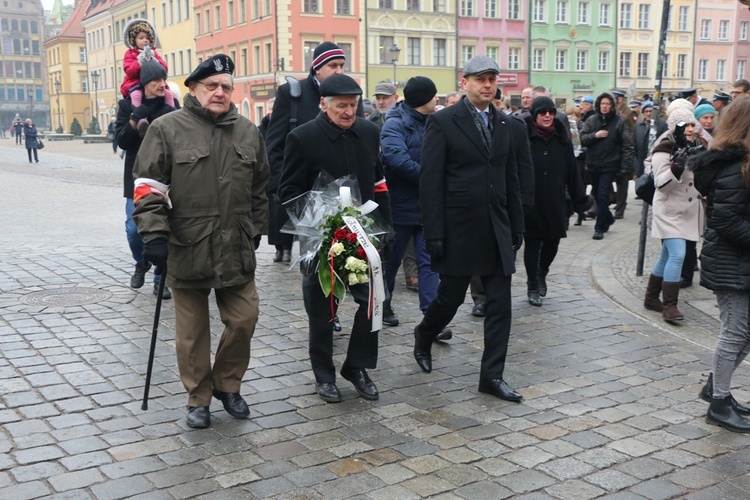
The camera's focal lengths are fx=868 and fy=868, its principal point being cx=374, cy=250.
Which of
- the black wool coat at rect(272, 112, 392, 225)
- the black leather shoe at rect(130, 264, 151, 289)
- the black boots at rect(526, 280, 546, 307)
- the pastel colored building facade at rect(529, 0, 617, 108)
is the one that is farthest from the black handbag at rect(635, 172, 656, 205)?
the pastel colored building facade at rect(529, 0, 617, 108)

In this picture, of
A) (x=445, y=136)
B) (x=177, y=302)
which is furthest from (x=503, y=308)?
(x=177, y=302)

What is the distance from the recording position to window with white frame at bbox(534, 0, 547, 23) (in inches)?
2502

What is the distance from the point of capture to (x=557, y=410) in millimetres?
5461

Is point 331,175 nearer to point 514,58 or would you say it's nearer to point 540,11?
point 514,58

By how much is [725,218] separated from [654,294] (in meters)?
3.39

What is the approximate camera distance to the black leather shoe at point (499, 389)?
5.60 meters

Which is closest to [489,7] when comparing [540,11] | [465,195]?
[540,11]

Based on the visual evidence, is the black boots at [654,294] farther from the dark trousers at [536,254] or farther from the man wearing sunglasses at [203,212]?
the man wearing sunglasses at [203,212]

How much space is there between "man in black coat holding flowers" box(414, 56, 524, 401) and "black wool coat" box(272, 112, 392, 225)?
40cm

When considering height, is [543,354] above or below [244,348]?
below

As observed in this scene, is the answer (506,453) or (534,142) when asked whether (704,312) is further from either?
(506,453)

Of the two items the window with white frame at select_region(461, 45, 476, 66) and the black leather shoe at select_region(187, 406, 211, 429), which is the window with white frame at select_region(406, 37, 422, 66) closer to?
the window with white frame at select_region(461, 45, 476, 66)

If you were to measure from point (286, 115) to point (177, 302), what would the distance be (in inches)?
93.9

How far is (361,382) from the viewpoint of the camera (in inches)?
225
